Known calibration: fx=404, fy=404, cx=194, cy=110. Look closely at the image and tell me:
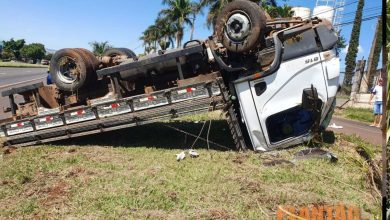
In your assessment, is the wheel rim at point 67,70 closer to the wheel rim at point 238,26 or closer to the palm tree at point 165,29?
the wheel rim at point 238,26

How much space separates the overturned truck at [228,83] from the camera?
6.59 metres

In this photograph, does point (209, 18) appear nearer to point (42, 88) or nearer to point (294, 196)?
point (42, 88)

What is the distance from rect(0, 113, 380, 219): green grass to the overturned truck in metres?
0.46

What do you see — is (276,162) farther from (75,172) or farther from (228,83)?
(75,172)

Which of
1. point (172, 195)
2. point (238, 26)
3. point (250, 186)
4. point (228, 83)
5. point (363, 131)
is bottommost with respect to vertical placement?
point (363, 131)

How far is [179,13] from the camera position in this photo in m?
48.0

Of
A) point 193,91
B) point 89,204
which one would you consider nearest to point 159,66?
point 193,91

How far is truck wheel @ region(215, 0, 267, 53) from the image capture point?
21.6 ft

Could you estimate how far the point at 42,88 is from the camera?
8.29 m

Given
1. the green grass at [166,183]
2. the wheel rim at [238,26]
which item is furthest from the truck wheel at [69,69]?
the wheel rim at [238,26]

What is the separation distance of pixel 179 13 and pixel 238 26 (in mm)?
42541

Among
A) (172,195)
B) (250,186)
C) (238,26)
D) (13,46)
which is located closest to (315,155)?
(250,186)

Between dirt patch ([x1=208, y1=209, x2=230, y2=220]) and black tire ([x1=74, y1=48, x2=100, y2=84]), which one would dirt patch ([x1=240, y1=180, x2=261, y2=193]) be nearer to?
dirt patch ([x1=208, y1=209, x2=230, y2=220])

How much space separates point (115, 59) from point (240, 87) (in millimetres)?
2827
